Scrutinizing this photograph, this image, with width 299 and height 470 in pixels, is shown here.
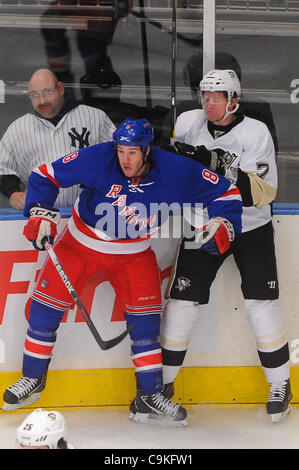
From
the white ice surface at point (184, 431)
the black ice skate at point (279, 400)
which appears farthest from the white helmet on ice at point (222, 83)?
the white ice surface at point (184, 431)

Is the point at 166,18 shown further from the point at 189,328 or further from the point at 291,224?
the point at 189,328

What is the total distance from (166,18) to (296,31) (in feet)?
1.63

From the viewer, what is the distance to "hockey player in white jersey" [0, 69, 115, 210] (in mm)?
3477

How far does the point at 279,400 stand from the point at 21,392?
0.94m

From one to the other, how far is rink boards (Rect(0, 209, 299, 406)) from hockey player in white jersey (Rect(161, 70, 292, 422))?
0.11 meters

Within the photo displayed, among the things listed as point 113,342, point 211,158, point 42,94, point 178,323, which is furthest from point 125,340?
point 42,94

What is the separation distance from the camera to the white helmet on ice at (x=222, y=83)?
3.37m

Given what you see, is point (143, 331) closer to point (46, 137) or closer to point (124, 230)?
point (124, 230)

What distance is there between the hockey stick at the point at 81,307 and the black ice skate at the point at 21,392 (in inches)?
9.9

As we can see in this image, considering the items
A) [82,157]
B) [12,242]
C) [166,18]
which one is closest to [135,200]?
[82,157]

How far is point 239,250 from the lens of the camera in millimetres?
3486

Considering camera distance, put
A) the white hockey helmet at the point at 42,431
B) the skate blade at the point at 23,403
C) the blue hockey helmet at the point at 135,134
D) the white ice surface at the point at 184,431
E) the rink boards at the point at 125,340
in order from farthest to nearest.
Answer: the rink boards at the point at 125,340 → the skate blade at the point at 23,403 → the white ice surface at the point at 184,431 → the blue hockey helmet at the point at 135,134 → the white hockey helmet at the point at 42,431

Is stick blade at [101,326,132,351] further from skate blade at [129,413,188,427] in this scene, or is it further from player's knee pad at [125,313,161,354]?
skate blade at [129,413,188,427]

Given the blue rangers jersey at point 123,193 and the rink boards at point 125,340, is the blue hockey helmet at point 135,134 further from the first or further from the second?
the rink boards at point 125,340
